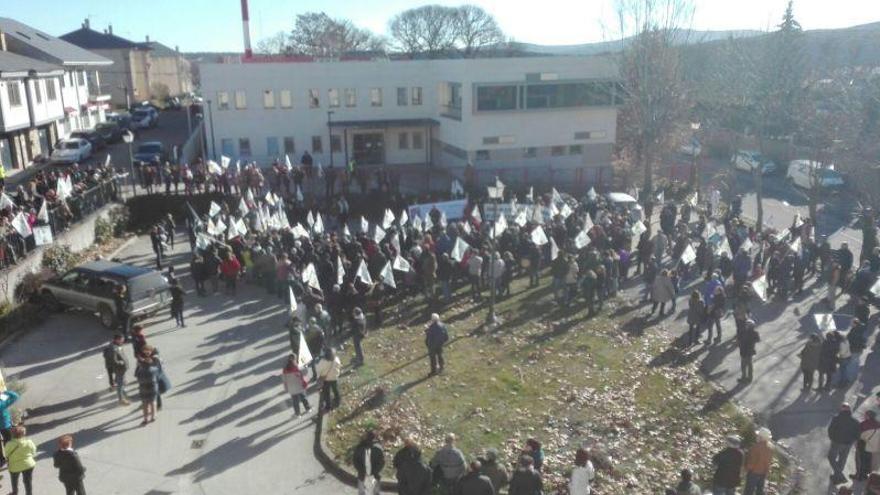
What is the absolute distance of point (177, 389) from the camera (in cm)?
1454

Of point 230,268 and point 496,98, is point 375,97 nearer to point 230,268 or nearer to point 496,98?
point 496,98

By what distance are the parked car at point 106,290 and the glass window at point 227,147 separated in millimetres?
22114

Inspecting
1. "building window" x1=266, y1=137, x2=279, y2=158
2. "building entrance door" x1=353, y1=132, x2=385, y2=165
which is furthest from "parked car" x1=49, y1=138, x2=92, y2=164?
"building entrance door" x1=353, y1=132, x2=385, y2=165

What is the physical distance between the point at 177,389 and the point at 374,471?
6279mm

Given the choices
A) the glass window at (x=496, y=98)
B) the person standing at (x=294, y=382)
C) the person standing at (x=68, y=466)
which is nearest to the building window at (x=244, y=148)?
the glass window at (x=496, y=98)

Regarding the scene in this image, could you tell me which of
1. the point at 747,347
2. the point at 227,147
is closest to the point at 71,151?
the point at 227,147

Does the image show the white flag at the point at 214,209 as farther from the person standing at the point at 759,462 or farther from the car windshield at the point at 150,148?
the person standing at the point at 759,462

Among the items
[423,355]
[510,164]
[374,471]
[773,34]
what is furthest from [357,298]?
[773,34]

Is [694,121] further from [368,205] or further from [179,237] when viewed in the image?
[179,237]

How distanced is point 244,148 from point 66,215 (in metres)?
17.7

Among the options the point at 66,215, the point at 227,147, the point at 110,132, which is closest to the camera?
the point at 66,215

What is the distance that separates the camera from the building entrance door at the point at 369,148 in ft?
139

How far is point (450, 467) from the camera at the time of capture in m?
9.75

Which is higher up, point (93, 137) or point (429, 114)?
point (429, 114)
